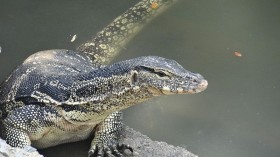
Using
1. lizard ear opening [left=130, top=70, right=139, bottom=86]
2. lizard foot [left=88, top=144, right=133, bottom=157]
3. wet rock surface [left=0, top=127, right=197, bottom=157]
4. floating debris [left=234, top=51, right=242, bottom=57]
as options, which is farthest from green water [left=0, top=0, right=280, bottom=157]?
lizard ear opening [left=130, top=70, right=139, bottom=86]

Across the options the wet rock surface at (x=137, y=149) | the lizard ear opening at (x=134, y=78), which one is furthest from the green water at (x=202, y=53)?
the lizard ear opening at (x=134, y=78)

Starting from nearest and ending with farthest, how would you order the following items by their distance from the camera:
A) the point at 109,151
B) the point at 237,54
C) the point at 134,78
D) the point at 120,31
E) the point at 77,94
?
the point at 134,78 → the point at 77,94 → the point at 109,151 → the point at 120,31 → the point at 237,54

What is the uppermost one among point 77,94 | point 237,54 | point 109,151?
point 77,94

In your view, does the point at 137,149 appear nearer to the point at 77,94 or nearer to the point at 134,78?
the point at 77,94

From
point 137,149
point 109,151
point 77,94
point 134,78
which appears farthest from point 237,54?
point 134,78

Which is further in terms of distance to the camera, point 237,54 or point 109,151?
point 237,54

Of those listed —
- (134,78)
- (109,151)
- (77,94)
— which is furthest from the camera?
(109,151)

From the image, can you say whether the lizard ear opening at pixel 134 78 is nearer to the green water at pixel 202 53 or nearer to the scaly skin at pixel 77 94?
the scaly skin at pixel 77 94

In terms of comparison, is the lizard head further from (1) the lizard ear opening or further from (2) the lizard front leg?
(2) the lizard front leg
